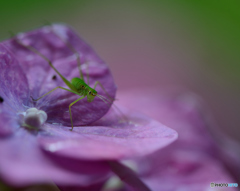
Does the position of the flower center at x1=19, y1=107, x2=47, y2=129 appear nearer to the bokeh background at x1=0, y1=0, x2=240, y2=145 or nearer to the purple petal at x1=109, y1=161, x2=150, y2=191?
the purple petal at x1=109, y1=161, x2=150, y2=191

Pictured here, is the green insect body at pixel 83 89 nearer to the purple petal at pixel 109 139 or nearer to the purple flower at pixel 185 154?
the purple petal at pixel 109 139

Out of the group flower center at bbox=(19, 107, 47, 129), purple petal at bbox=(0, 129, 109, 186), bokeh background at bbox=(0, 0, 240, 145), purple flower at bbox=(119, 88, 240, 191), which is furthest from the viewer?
bokeh background at bbox=(0, 0, 240, 145)

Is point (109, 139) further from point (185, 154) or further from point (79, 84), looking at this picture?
point (185, 154)

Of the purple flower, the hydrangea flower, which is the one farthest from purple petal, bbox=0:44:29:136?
the purple flower

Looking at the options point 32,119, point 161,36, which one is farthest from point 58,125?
point 161,36

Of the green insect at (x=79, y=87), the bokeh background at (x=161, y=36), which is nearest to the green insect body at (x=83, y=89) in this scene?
the green insect at (x=79, y=87)

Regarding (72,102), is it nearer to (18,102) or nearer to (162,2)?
(18,102)

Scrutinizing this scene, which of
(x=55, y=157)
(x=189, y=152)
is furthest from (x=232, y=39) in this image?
(x=55, y=157)
